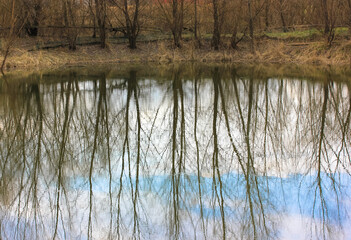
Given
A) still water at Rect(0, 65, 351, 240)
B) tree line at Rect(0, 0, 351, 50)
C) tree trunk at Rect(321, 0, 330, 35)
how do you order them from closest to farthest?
still water at Rect(0, 65, 351, 240)
tree trunk at Rect(321, 0, 330, 35)
tree line at Rect(0, 0, 351, 50)

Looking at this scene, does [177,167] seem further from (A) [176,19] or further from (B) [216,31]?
(B) [216,31]

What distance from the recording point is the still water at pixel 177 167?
3.92 metres

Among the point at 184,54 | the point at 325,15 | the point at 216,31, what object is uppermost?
the point at 325,15

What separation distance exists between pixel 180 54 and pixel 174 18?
2.14 metres

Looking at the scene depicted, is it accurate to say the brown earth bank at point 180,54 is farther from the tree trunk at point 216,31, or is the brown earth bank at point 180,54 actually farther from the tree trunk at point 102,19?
the tree trunk at point 102,19

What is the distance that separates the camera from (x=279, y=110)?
8914 millimetres

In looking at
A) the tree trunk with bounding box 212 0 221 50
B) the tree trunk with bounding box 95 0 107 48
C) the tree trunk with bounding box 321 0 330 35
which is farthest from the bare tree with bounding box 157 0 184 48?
the tree trunk with bounding box 321 0 330 35

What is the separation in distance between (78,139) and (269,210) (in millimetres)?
3739

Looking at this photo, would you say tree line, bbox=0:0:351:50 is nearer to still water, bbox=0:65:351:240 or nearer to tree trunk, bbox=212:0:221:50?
tree trunk, bbox=212:0:221:50

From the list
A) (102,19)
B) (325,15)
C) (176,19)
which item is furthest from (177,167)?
(102,19)

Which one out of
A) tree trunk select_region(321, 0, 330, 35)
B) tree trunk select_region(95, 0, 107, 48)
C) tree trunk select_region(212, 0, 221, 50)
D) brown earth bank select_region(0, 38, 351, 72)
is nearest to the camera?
brown earth bank select_region(0, 38, 351, 72)

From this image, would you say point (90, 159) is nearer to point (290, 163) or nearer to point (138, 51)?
point (290, 163)

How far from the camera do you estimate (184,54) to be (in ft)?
81.9

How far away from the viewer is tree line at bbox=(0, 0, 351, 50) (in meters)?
24.3
